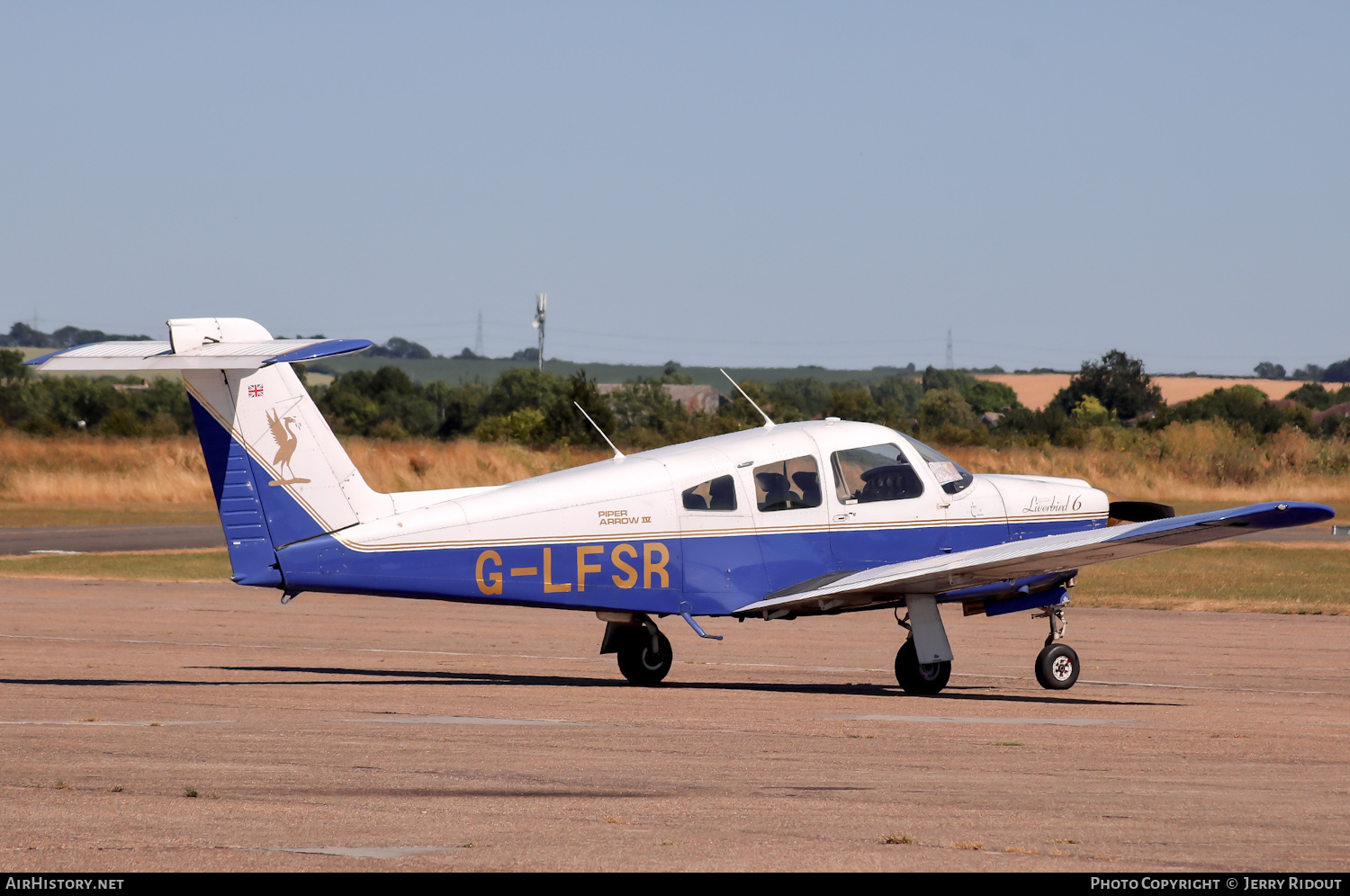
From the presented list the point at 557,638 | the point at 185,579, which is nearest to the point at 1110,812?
the point at 557,638

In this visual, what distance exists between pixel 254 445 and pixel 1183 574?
79.1 feet

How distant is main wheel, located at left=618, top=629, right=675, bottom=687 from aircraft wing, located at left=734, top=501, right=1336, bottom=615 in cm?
109

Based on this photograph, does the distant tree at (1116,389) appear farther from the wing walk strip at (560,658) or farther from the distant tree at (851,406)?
the wing walk strip at (560,658)

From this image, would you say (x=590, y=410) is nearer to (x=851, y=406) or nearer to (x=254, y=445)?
(x=851, y=406)

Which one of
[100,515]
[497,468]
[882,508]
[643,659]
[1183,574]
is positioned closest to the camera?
[882,508]

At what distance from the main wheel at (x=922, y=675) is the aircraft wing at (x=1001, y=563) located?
67 cm

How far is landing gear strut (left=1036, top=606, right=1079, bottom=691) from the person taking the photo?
47.0 ft

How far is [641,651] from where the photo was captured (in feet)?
47.4

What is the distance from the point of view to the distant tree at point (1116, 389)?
10206 centimetres

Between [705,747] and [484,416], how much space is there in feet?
254

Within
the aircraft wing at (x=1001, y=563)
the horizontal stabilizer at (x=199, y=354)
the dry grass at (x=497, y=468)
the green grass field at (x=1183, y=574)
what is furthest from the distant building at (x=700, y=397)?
the horizontal stabilizer at (x=199, y=354)

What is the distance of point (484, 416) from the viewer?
86.8 metres

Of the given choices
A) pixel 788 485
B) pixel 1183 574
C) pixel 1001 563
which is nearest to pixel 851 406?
pixel 1183 574

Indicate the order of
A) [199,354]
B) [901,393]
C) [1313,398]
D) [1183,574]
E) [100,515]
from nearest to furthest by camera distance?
[199,354] < [1183,574] < [100,515] < [1313,398] < [901,393]
